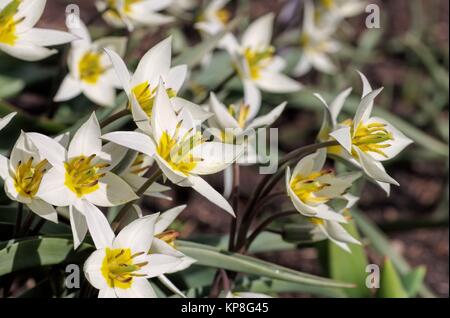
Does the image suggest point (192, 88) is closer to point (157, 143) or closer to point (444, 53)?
point (157, 143)

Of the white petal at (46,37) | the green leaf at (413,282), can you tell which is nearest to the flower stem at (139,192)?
the white petal at (46,37)

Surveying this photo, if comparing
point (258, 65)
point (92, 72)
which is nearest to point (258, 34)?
point (258, 65)

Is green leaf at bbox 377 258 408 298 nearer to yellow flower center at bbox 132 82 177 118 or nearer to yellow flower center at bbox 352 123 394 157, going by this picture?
yellow flower center at bbox 352 123 394 157

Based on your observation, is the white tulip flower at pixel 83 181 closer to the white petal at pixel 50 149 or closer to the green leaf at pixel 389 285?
the white petal at pixel 50 149

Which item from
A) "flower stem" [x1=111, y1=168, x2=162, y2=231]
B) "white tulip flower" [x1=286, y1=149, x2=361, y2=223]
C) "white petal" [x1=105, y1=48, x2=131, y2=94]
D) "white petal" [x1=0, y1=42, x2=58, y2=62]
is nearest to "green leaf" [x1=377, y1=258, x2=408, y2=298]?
"white tulip flower" [x1=286, y1=149, x2=361, y2=223]

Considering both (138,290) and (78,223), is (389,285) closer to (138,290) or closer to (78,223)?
(138,290)

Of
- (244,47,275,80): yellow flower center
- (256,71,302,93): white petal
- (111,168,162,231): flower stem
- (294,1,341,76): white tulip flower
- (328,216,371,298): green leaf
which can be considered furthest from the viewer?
(294,1,341,76): white tulip flower
